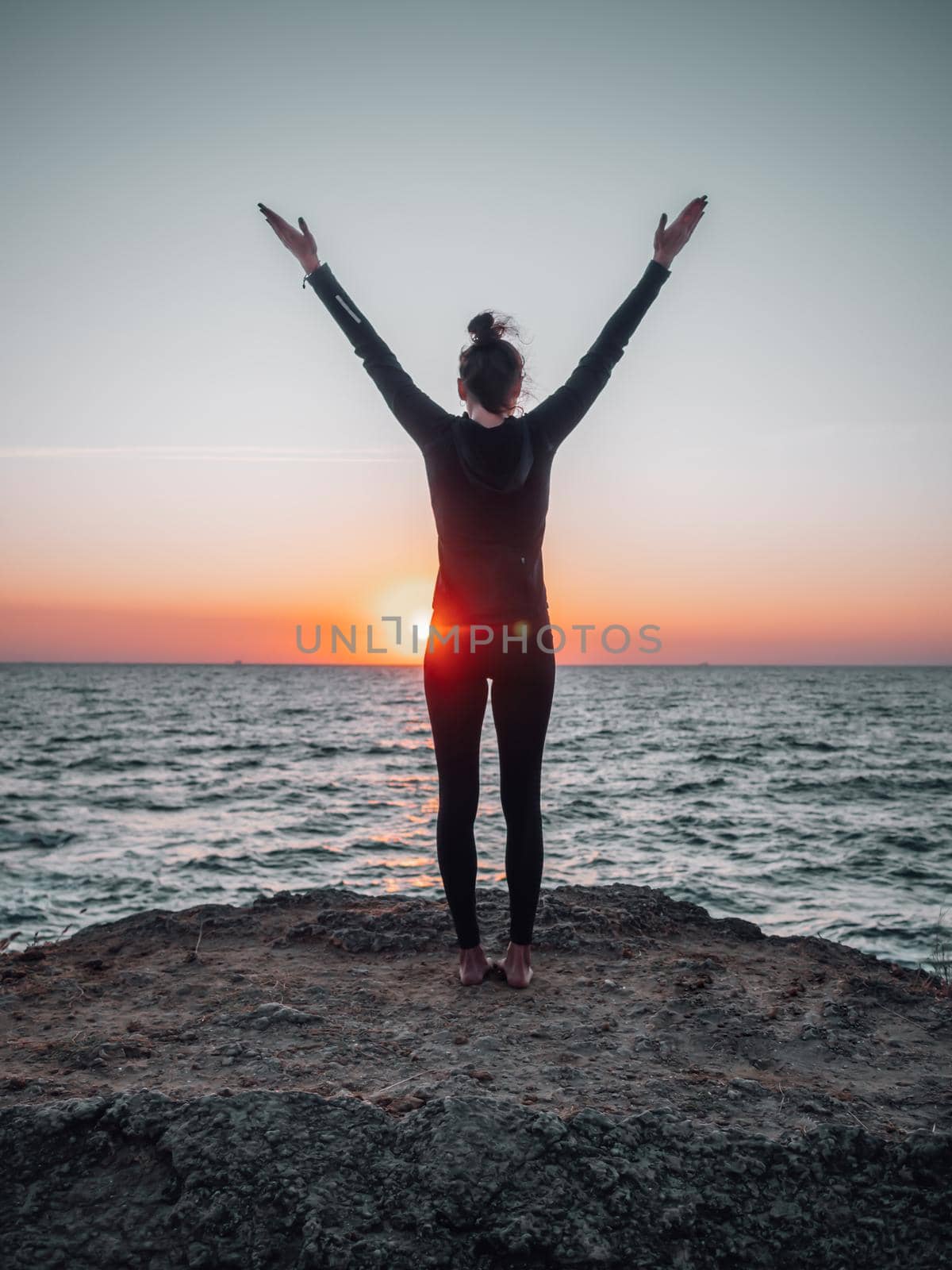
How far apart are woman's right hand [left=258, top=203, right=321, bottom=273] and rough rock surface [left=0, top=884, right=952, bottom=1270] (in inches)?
118

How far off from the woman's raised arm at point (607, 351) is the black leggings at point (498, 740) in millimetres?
804

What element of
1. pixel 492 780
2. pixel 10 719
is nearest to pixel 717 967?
pixel 492 780

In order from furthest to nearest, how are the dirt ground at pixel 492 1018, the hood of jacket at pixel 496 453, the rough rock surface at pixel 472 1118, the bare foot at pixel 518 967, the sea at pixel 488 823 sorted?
the sea at pixel 488 823
the bare foot at pixel 518 967
the hood of jacket at pixel 496 453
the dirt ground at pixel 492 1018
the rough rock surface at pixel 472 1118

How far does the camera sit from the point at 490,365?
311cm

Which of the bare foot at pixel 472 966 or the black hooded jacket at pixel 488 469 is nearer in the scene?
the black hooded jacket at pixel 488 469

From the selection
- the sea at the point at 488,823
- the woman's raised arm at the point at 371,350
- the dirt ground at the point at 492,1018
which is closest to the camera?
the dirt ground at the point at 492,1018

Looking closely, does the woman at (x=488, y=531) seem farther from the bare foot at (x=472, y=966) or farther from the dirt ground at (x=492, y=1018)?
the dirt ground at (x=492, y=1018)

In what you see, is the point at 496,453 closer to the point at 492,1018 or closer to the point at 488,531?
the point at 488,531

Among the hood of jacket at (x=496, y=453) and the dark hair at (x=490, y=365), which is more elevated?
the dark hair at (x=490, y=365)

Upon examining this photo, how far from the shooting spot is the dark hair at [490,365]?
311 cm

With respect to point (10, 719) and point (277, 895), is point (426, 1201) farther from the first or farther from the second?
point (10, 719)

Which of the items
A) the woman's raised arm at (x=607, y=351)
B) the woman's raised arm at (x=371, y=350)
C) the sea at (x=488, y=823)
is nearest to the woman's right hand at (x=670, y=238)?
the woman's raised arm at (x=607, y=351)

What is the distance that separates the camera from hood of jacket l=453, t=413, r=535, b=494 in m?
3.01

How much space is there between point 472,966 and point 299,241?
314 cm
